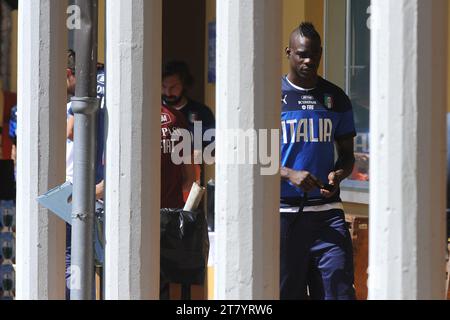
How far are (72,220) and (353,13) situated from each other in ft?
14.3

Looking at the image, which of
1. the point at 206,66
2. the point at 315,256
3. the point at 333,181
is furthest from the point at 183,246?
the point at 206,66

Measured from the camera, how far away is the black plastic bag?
738 centimetres

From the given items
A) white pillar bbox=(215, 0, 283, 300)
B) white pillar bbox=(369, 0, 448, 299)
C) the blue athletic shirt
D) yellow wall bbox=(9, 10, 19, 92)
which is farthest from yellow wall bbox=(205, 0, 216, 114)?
white pillar bbox=(369, 0, 448, 299)

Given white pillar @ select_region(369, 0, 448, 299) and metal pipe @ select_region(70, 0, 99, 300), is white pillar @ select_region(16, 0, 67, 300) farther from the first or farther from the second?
white pillar @ select_region(369, 0, 448, 299)

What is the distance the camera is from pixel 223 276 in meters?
4.82

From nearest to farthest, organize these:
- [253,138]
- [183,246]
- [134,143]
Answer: [253,138], [134,143], [183,246]

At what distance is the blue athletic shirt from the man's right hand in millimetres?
120

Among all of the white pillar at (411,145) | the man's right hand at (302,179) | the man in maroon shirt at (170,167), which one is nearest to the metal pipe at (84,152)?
the man's right hand at (302,179)

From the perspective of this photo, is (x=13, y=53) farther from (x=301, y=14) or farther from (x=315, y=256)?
(x=315, y=256)

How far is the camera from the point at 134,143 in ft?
17.6

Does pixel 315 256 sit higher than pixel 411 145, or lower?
lower

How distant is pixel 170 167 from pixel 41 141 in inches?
62.0
